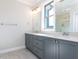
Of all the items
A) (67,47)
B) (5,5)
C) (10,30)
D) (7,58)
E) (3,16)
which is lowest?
(7,58)

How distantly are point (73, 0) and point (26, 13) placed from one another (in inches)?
111

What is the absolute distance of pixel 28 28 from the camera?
4648mm

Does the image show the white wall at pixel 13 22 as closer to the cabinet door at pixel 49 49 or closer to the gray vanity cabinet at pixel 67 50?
the cabinet door at pixel 49 49

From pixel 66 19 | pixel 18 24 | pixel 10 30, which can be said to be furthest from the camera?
pixel 18 24

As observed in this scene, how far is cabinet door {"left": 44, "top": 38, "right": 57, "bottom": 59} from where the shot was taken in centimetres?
204

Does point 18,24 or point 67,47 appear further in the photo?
point 18,24

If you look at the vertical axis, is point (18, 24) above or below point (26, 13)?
below

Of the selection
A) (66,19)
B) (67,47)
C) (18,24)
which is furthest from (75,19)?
(18,24)

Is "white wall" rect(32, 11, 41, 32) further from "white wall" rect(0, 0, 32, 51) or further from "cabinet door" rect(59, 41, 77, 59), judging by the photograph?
"cabinet door" rect(59, 41, 77, 59)

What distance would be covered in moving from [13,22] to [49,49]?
8.18 feet

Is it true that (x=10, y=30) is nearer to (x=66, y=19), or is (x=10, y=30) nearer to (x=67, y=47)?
(x=66, y=19)

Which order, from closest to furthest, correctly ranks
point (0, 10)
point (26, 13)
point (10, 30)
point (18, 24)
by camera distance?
point (0, 10)
point (10, 30)
point (18, 24)
point (26, 13)

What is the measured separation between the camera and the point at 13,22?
13.5 ft

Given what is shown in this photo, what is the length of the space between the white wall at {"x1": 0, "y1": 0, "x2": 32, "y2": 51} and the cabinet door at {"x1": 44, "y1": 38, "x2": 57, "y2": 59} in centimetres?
215
